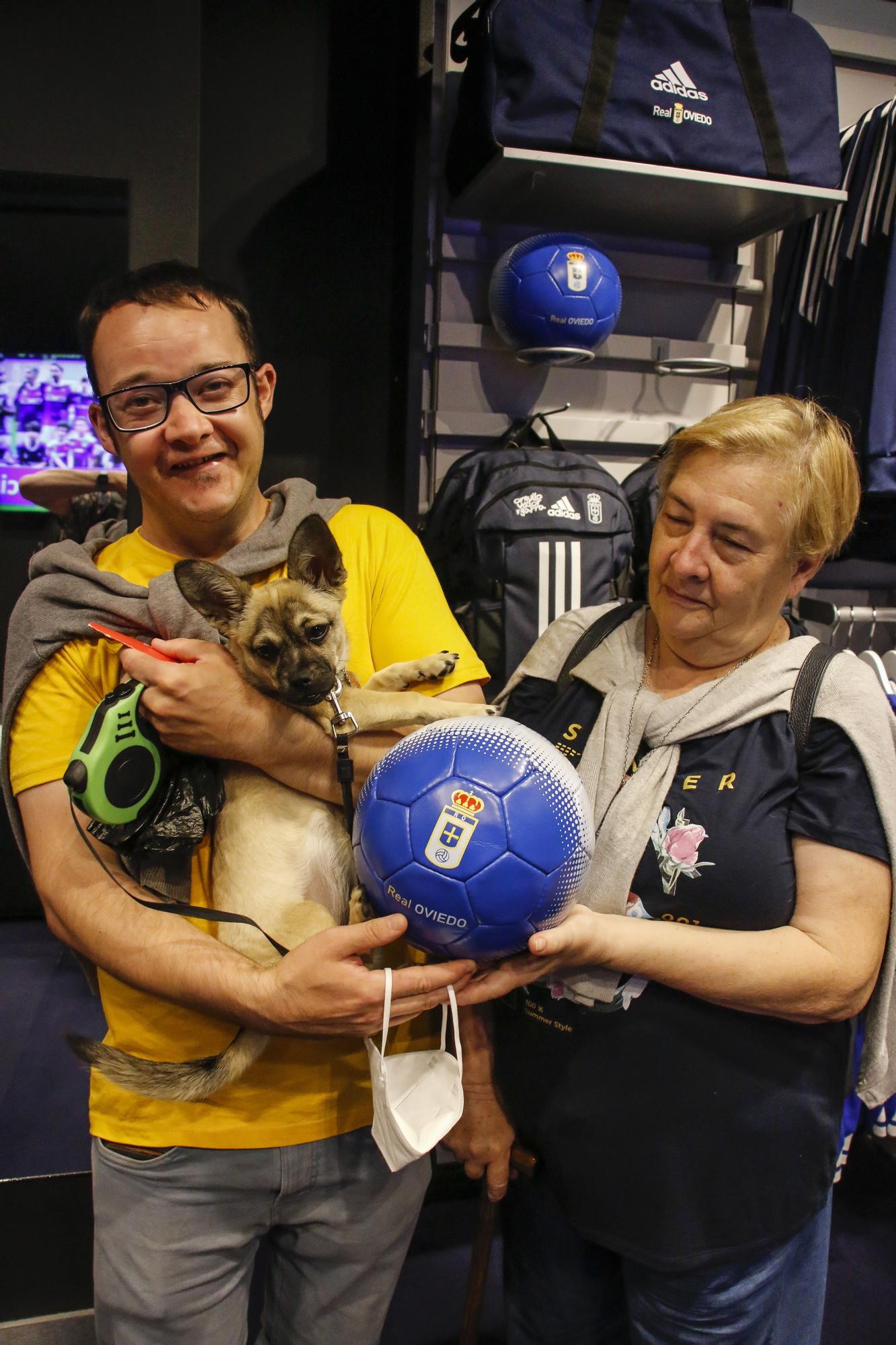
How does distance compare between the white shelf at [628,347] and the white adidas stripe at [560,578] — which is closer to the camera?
the white adidas stripe at [560,578]

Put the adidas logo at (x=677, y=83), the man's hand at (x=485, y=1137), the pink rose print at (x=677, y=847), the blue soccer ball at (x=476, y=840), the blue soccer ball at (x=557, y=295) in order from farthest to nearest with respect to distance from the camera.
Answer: the blue soccer ball at (x=557, y=295)
the adidas logo at (x=677, y=83)
the man's hand at (x=485, y=1137)
the pink rose print at (x=677, y=847)
the blue soccer ball at (x=476, y=840)

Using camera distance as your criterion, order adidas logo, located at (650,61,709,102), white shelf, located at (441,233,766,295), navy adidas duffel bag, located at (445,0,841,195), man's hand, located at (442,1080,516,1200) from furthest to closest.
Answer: white shelf, located at (441,233,766,295)
adidas logo, located at (650,61,709,102)
navy adidas duffel bag, located at (445,0,841,195)
man's hand, located at (442,1080,516,1200)

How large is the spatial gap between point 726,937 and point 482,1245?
0.98 m

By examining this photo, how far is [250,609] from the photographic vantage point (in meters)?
1.62

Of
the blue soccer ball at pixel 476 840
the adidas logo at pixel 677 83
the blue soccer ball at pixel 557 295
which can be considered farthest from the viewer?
the blue soccer ball at pixel 557 295

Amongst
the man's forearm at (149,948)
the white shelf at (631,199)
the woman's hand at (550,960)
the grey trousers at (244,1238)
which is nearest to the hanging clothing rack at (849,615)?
the white shelf at (631,199)

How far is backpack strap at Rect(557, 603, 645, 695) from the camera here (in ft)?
5.51

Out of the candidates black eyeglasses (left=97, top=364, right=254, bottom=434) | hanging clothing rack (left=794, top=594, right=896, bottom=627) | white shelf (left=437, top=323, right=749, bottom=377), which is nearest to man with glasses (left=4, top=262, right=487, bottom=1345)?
black eyeglasses (left=97, top=364, right=254, bottom=434)

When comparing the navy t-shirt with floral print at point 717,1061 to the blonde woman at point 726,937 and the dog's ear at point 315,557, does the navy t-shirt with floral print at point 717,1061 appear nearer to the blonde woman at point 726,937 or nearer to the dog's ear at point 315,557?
the blonde woman at point 726,937

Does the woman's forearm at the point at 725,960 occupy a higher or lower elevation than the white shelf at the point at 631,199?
lower

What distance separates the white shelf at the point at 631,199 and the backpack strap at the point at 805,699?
214cm

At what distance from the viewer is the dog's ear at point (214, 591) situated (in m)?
1.49

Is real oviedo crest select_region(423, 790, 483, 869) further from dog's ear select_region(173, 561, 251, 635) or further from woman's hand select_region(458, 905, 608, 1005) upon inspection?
dog's ear select_region(173, 561, 251, 635)

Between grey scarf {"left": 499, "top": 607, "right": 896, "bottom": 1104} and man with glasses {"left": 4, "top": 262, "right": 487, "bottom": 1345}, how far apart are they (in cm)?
43
